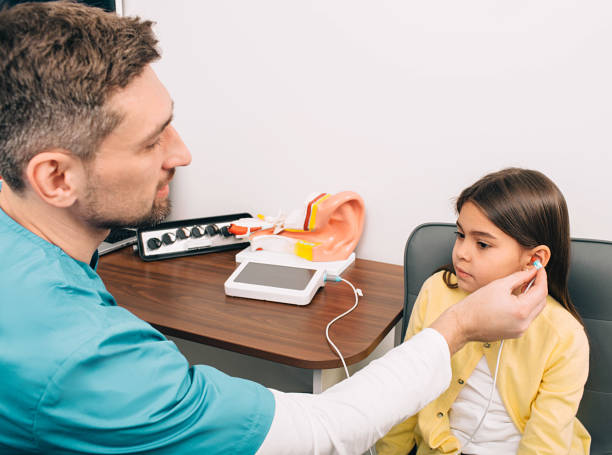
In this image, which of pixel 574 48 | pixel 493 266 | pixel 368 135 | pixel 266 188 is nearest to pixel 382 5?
pixel 368 135

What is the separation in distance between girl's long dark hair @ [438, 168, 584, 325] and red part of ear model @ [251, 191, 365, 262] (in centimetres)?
49

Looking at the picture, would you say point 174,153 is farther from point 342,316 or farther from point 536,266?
point 536,266

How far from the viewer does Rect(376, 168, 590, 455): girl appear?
101 centimetres

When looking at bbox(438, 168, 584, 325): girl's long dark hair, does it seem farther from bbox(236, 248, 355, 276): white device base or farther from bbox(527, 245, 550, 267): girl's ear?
bbox(236, 248, 355, 276): white device base

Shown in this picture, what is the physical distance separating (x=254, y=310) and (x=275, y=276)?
14cm

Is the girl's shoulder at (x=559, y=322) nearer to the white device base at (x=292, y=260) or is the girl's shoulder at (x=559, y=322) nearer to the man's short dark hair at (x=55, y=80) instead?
the white device base at (x=292, y=260)

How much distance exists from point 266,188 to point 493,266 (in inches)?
35.3

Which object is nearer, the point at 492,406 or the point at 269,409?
the point at 269,409

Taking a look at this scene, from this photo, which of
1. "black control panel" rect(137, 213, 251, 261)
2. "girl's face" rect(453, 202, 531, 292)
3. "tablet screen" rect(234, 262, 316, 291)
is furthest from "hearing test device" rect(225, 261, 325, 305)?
"girl's face" rect(453, 202, 531, 292)

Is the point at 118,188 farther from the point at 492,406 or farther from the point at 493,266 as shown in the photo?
the point at 492,406

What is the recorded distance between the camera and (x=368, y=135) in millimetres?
1506

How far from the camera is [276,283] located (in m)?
1.31

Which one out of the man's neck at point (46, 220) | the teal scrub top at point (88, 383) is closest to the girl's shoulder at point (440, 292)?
the teal scrub top at point (88, 383)

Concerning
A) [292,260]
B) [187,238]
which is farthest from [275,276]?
[187,238]
